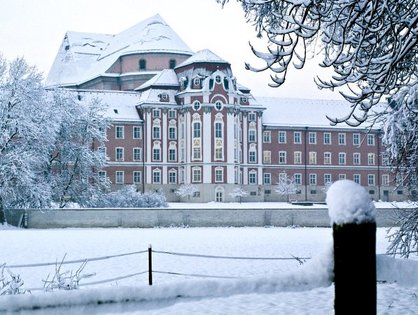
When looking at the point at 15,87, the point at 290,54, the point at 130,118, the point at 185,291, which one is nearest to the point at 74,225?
the point at 15,87

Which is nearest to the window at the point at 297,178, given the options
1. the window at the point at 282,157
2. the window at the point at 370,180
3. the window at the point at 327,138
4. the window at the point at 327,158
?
the window at the point at 282,157

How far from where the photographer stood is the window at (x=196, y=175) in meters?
59.8

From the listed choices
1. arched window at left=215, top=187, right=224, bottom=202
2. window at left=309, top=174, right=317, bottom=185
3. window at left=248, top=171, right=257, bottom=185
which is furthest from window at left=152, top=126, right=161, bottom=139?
window at left=309, top=174, right=317, bottom=185

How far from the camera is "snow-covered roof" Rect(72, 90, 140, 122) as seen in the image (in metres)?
61.7

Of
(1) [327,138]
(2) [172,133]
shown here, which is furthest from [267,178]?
(2) [172,133]

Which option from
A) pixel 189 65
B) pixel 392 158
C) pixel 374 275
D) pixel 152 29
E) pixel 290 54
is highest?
pixel 152 29

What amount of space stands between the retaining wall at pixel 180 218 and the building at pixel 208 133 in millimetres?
26404

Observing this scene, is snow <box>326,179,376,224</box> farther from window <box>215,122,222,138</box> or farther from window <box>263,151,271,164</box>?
window <box>263,151,271,164</box>

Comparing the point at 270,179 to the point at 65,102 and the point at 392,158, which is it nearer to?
the point at 65,102

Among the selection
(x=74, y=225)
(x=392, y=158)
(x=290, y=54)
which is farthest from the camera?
(x=74, y=225)

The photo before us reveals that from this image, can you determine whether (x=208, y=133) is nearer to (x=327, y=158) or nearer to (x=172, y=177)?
(x=172, y=177)

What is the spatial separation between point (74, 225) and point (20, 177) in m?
3.88

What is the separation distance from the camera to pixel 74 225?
100 feet

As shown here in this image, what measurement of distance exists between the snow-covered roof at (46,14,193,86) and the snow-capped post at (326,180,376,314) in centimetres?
6915
